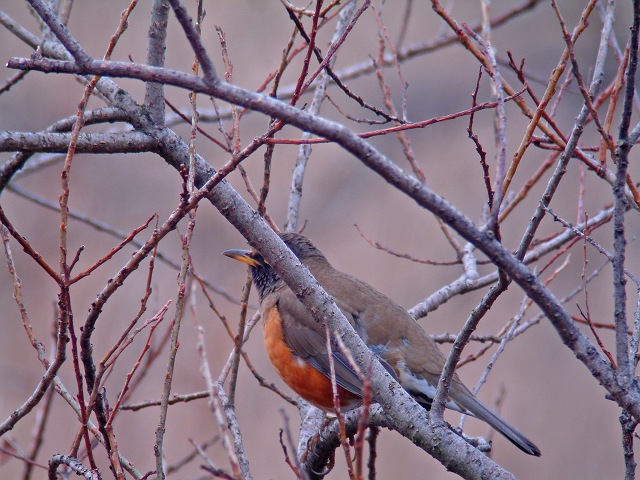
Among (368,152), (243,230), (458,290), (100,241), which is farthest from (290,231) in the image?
(100,241)

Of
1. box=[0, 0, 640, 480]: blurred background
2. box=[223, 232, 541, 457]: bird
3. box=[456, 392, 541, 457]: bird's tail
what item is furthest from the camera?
box=[0, 0, 640, 480]: blurred background

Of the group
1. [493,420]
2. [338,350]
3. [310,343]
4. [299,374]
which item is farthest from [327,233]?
[493,420]

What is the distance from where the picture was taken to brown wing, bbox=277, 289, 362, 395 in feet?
14.7

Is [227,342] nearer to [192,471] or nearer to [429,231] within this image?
[192,471]

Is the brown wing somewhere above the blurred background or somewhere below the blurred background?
below

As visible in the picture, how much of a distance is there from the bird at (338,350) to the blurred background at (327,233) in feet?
10.7

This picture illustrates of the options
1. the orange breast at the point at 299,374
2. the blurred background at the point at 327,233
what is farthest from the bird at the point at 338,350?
the blurred background at the point at 327,233

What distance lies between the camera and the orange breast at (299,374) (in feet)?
14.5

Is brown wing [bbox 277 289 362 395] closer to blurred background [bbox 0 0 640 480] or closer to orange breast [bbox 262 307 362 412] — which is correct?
orange breast [bbox 262 307 362 412]

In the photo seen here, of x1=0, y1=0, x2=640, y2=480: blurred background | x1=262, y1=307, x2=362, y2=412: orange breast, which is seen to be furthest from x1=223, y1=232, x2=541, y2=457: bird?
x1=0, y1=0, x2=640, y2=480: blurred background

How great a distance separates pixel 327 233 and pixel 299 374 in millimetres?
→ 4868

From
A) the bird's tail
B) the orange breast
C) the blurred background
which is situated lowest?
the bird's tail

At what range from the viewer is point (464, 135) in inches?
380

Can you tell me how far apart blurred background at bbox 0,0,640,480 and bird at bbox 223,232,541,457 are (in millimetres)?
3262
